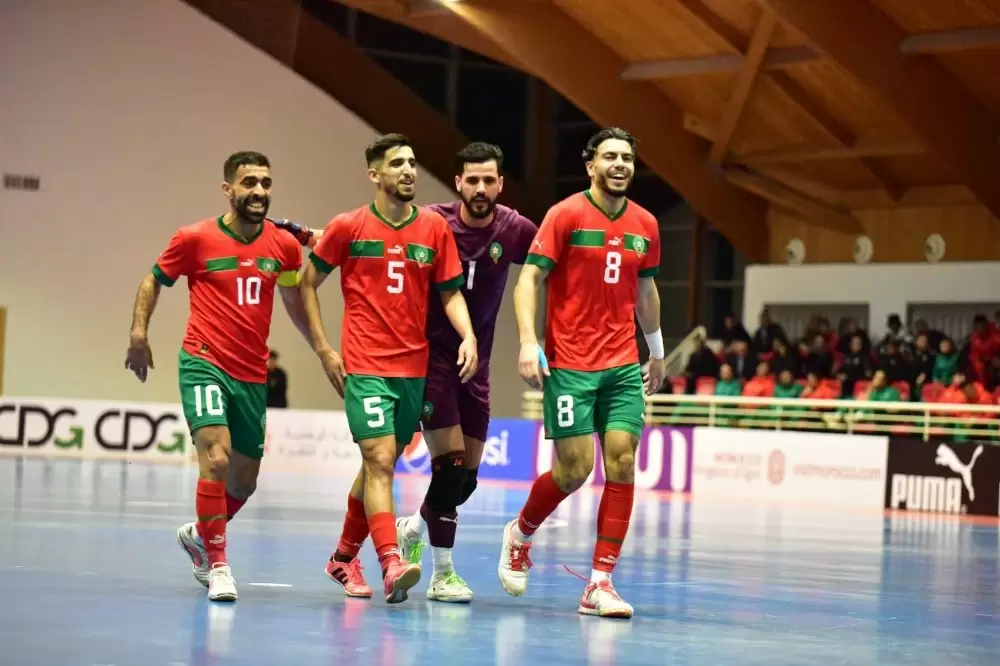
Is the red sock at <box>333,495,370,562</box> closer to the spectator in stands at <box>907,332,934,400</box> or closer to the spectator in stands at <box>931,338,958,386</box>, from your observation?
the spectator in stands at <box>907,332,934,400</box>

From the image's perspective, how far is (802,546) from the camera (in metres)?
12.6

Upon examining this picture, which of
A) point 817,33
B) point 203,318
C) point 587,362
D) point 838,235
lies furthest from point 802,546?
point 838,235

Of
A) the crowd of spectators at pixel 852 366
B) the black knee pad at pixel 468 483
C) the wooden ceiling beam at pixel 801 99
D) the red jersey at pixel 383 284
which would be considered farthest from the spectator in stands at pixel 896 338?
the red jersey at pixel 383 284

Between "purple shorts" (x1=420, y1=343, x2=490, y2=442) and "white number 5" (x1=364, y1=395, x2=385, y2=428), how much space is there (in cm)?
41

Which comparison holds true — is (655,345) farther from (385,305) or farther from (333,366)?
(333,366)

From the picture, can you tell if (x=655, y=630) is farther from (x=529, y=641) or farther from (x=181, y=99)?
(x=181, y=99)

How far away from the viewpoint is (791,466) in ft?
67.8

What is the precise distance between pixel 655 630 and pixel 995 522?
1225cm

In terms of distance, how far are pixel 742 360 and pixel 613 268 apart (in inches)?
697

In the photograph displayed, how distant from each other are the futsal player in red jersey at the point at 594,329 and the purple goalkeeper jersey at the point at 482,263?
1.07ft

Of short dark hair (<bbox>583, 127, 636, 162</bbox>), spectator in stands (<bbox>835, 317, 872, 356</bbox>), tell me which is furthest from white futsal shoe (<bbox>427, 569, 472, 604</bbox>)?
spectator in stands (<bbox>835, 317, 872, 356</bbox>)

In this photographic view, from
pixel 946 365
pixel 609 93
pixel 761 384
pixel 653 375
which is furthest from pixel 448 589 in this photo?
pixel 609 93

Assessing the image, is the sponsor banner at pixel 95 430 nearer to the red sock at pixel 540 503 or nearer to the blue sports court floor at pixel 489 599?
the blue sports court floor at pixel 489 599

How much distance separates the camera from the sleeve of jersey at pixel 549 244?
24.7 feet
